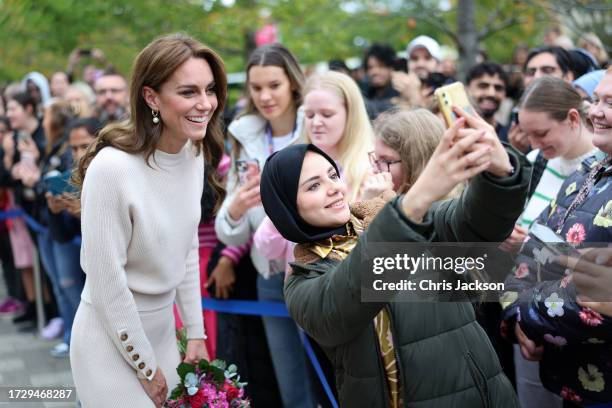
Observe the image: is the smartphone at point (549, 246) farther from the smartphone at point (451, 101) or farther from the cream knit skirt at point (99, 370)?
the cream knit skirt at point (99, 370)

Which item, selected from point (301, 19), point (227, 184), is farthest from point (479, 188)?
point (301, 19)

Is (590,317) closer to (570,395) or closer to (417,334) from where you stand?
(570,395)

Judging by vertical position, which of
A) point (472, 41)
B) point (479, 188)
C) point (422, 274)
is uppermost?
point (472, 41)

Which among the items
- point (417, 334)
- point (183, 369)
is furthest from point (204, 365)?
point (417, 334)

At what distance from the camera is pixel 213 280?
4.66m

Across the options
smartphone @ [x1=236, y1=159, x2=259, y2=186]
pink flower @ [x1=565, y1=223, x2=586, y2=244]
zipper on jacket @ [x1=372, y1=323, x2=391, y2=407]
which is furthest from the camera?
smartphone @ [x1=236, y1=159, x2=259, y2=186]

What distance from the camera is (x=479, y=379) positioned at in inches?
87.1

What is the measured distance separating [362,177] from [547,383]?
1507 mm

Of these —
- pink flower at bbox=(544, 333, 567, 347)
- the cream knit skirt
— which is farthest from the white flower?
the cream knit skirt

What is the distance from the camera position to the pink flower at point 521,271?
2.76 meters

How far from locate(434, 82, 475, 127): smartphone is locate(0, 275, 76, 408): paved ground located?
13.1 feet

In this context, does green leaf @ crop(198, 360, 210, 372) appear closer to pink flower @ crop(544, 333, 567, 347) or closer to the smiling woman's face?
the smiling woman's face

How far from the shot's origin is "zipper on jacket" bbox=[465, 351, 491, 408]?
2.20 metres

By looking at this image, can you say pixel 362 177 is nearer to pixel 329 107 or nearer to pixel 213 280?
pixel 329 107
